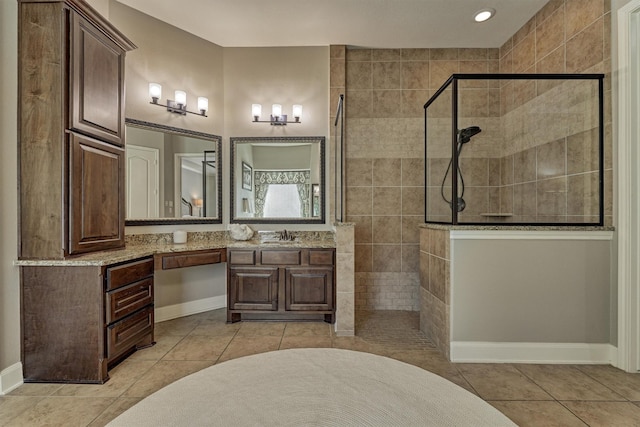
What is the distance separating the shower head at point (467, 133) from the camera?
9.34 ft

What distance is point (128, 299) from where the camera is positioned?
234cm

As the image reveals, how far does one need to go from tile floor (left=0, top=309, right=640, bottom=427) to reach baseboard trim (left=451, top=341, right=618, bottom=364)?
6 centimetres

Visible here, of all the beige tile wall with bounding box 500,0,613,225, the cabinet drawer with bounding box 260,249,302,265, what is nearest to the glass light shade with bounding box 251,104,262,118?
the cabinet drawer with bounding box 260,249,302,265

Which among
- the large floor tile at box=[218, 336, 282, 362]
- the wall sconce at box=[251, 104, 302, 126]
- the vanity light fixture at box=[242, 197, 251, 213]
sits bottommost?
the large floor tile at box=[218, 336, 282, 362]

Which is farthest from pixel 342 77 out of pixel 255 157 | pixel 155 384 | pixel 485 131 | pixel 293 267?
pixel 155 384

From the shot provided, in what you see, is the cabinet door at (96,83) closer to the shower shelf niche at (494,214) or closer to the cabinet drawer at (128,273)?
the cabinet drawer at (128,273)

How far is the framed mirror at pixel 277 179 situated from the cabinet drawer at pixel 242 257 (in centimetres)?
62

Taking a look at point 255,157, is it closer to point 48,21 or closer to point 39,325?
point 48,21

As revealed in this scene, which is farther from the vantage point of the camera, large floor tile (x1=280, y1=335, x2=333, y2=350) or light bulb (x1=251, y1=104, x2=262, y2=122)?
light bulb (x1=251, y1=104, x2=262, y2=122)

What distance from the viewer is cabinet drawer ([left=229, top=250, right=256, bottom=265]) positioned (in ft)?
10.4

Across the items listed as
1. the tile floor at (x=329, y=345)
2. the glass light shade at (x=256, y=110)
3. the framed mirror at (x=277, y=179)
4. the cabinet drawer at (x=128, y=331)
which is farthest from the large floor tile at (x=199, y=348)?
the glass light shade at (x=256, y=110)

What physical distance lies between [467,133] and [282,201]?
2064 millimetres

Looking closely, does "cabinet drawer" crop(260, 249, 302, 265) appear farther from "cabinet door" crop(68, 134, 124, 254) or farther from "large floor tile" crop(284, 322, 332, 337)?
"cabinet door" crop(68, 134, 124, 254)

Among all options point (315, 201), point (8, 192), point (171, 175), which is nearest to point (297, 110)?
point (315, 201)
